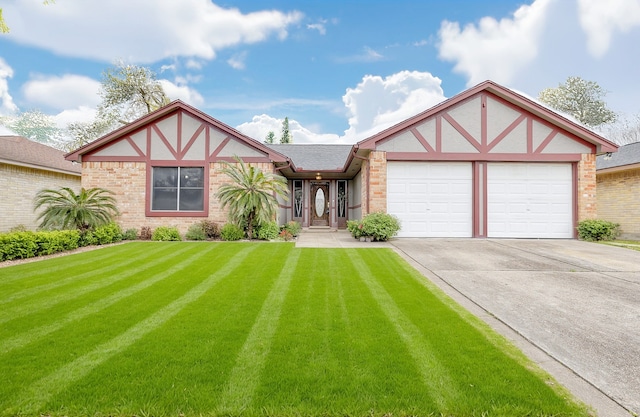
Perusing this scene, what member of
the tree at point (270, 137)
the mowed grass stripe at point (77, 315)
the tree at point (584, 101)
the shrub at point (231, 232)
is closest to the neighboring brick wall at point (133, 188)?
the shrub at point (231, 232)

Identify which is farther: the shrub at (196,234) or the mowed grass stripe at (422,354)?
the shrub at (196,234)

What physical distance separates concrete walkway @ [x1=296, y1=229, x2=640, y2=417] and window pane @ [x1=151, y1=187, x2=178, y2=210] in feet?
27.6

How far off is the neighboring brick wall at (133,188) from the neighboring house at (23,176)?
10.6 ft

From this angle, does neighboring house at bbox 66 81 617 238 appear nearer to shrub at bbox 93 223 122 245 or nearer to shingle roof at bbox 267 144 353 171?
shrub at bbox 93 223 122 245

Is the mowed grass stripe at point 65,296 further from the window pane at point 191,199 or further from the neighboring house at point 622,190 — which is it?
the neighboring house at point 622,190

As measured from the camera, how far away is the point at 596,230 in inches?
388

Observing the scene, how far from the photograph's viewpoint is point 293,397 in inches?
78.1

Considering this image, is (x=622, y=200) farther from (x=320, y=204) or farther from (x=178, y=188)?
(x=178, y=188)

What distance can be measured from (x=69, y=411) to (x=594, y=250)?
10.8 m

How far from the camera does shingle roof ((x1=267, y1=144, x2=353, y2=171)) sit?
15484 mm

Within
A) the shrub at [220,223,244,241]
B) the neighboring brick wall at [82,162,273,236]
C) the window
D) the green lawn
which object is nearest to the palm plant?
the neighboring brick wall at [82,162,273,236]

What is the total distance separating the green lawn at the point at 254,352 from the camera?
193 centimetres

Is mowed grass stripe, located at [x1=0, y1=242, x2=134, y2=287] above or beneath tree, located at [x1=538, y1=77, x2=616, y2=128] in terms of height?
beneath

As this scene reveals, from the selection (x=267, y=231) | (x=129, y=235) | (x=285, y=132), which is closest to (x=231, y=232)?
(x=267, y=231)
